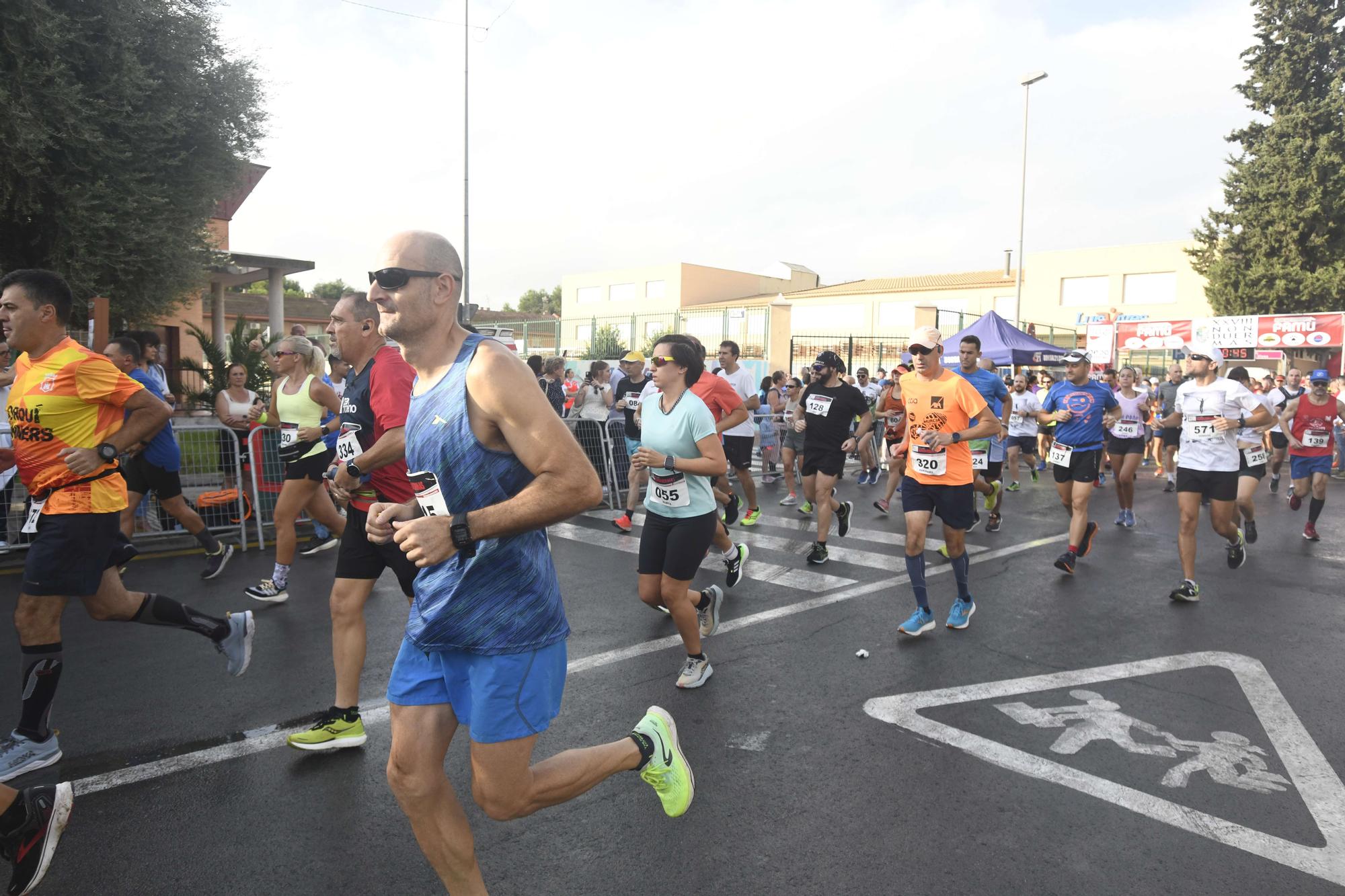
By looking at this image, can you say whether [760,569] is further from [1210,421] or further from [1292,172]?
[1292,172]

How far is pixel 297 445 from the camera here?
6.17m

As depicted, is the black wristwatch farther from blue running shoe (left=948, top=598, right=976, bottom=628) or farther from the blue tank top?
blue running shoe (left=948, top=598, right=976, bottom=628)

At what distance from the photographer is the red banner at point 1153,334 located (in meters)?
26.4

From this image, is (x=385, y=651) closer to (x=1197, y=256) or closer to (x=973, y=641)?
(x=973, y=641)

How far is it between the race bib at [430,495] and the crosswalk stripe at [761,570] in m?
4.41

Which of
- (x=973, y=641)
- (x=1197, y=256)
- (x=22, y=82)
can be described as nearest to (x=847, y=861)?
(x=973, y=641)

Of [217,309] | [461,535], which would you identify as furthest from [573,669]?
[217,309]

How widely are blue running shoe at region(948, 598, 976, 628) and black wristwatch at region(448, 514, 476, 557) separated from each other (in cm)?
444

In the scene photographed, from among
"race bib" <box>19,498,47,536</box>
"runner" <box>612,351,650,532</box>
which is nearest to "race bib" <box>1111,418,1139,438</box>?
"runner" <box>612,351,650,532</box>

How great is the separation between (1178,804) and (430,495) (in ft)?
10.6

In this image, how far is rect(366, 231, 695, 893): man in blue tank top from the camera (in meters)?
2.17

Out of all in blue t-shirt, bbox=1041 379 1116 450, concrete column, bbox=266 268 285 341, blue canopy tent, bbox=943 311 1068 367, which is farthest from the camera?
concrete column, bbox=266 268 285 341

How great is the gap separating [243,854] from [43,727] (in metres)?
1.39

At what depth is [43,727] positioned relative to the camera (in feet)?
11.9
